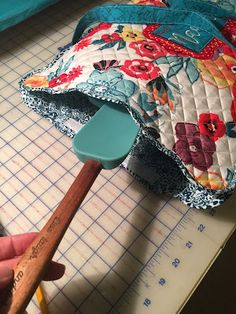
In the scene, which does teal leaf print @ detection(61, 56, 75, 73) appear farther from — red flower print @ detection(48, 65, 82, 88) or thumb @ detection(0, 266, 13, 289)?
thumb @ detection(0, 266, 13, 289)

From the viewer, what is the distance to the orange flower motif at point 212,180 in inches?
17.5

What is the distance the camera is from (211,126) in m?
0.47

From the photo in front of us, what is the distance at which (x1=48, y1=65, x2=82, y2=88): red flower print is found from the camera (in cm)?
49

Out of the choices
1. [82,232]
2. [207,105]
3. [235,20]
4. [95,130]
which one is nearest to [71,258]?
[82,232]

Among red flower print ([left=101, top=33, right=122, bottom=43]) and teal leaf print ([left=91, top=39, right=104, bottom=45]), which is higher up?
red flower print ([left=101, top=33, right=122, bottom=43])

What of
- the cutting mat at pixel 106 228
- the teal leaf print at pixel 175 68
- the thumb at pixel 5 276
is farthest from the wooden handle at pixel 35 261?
the teal leaf print at pixel 175 68

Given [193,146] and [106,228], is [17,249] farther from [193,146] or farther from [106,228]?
[193,146]

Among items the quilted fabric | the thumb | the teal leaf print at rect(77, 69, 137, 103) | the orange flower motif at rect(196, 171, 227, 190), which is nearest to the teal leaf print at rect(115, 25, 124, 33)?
the quilted fabric

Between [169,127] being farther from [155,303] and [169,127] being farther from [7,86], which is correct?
[7,86]

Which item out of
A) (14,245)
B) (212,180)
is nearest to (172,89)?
(212,180)

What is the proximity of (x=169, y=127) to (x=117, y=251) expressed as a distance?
181 millimetres

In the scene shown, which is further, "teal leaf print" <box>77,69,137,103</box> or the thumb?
"teal leaf print" <box>77,69,137,103</box>

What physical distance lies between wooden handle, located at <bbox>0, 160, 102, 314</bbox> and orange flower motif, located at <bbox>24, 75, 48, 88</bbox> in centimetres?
24

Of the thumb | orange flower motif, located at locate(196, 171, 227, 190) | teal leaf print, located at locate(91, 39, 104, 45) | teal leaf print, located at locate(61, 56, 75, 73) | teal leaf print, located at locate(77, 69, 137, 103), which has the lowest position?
orange flower motif, located at locate(196, 171, 227, 190)
